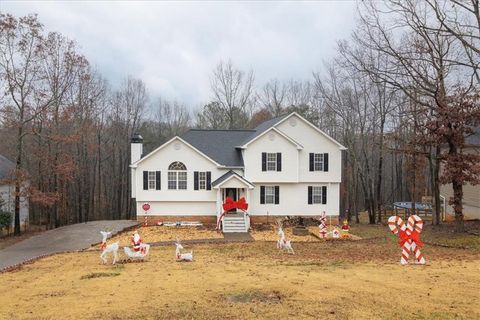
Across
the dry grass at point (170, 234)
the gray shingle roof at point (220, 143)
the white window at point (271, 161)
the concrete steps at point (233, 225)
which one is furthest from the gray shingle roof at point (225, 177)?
the dry grass at point (170, 234)

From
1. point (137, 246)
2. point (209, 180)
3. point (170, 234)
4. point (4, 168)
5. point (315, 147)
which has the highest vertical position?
point (315, 147)

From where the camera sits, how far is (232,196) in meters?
30.0

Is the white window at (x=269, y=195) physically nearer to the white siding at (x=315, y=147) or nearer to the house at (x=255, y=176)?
the house at (x=255, y=176)

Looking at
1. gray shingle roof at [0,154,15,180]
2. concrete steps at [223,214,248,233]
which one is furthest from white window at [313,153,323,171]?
gray shingle roof at [0,154,15,180]

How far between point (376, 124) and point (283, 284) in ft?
97.8

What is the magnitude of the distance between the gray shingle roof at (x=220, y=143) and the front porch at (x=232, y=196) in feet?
4.51

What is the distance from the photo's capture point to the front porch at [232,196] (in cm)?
2720

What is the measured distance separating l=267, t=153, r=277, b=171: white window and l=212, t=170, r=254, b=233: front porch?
1864mm

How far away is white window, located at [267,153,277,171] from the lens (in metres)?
29.9

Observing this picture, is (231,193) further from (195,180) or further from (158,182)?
(158,182)

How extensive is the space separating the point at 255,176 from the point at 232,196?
2032 mm

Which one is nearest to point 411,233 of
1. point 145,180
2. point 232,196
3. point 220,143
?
point 232,196

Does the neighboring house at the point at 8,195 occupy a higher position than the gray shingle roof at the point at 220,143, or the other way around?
the gray shingle roof at the point at 220,143

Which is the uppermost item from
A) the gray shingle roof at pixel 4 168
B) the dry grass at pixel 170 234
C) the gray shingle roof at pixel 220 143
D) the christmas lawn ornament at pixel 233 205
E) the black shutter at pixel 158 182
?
the gray shingle roof at pixel 220 143
